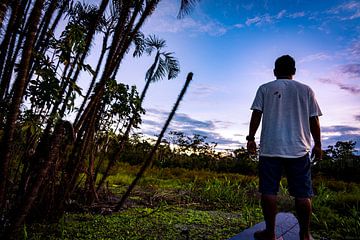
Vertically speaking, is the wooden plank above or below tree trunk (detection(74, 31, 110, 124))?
below

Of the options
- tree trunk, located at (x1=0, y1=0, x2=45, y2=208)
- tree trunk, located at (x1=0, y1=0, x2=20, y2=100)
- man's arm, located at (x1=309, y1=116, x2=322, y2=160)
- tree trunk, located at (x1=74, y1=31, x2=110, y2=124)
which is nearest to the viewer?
tree trunk, located at (x1=0, y1=0, x2=45, y2=208)

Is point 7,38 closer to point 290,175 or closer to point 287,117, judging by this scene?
point 287,117

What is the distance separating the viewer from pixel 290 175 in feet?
8.83

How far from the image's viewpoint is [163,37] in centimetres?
615

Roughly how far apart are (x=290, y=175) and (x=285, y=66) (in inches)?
39.9

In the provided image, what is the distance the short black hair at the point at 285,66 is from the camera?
2.86 meters

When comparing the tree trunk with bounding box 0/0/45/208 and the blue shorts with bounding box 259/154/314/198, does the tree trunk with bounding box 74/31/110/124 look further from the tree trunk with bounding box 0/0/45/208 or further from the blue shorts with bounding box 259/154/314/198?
the blue shorts with bounding box 259/154/314/198

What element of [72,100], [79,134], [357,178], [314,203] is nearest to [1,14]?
[72,100]

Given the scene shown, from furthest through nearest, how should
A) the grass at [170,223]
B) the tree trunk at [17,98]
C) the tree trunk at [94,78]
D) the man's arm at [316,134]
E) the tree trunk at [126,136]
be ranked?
the tree trunk at [126,136] < the tree trunk at [94,78] < the grass at [170,223] < the man's arm at [316,134] < the tree trunk at [17,98]

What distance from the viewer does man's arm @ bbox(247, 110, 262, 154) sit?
2850 millimetres

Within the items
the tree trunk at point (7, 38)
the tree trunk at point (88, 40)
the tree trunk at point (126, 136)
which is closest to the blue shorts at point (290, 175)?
the tree trunk at point (88, 40)

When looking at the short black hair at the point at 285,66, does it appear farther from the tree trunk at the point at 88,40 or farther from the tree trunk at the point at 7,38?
the tree trunk at the point at 7,38

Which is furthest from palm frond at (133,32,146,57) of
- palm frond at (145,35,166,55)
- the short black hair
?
the short black hair

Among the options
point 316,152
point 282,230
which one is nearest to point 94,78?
point 316,152
